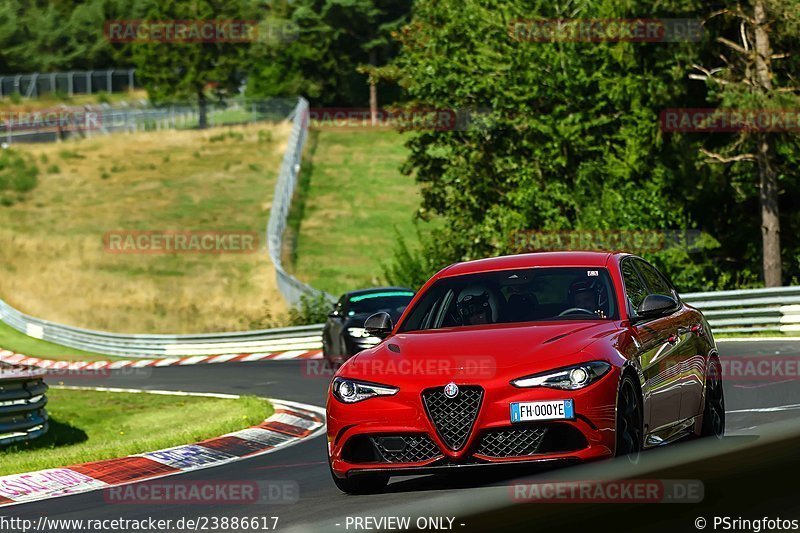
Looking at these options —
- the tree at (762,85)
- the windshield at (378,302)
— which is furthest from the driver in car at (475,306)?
the tree at (762,85)

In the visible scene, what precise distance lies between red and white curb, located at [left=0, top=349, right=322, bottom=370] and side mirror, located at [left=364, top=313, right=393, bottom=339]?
24069mm

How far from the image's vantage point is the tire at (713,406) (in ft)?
33.5

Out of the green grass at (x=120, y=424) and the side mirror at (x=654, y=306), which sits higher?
the side mirror at (x=654, y=306)

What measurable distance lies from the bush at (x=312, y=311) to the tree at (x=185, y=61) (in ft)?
206

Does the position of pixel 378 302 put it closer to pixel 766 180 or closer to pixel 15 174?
pixel 766 180

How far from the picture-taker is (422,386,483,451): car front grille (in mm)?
8125

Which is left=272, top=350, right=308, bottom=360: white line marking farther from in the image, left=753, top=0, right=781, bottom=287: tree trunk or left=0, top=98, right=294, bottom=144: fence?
left=0, top=98, right=294, bottom=144: fence

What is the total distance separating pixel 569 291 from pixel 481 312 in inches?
23.2

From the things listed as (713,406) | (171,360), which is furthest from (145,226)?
(713,406)

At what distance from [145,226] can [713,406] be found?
61579 millimetres

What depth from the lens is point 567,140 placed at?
41.5 m

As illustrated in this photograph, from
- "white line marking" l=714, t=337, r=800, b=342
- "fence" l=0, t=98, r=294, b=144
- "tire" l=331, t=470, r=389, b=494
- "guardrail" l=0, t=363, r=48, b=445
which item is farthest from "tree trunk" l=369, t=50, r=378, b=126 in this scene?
"tire" l=331, t=470, r=389, b=494

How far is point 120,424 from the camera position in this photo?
21.0 meters

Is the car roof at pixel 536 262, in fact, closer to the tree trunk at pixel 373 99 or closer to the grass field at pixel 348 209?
the grass field at pixel 348 209
